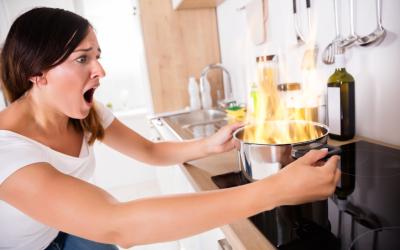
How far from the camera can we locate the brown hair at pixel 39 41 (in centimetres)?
70

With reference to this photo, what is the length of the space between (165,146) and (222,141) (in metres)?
0.25

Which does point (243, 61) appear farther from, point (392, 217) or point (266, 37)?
point (392, 217)

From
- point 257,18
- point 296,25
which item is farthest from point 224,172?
point 257,18

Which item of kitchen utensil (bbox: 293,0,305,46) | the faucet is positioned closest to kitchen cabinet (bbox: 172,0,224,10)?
the faucet

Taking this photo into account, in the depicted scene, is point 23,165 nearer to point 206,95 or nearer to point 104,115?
point 104,115

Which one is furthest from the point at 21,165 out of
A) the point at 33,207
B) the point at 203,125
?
the point at 203,125

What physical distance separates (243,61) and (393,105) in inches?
43.8

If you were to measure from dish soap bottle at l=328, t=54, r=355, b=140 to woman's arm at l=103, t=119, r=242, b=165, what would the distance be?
31 centimetres

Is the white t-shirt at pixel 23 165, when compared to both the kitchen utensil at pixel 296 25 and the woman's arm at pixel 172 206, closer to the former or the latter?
the woman's arm at pixel 172 206

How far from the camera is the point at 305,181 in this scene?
43 cm

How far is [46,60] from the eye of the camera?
2.29 ft

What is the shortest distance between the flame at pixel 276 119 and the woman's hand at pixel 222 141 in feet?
→ 0.23

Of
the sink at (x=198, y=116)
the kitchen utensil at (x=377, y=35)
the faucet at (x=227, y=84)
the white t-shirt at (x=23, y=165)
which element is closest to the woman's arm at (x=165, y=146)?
the white t-shirt at (x=23, y=165)

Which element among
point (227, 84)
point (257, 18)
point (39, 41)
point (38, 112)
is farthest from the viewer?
point (227, 84)
